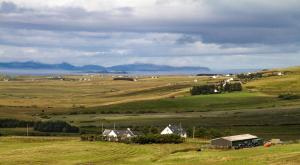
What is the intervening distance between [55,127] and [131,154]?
58960mm

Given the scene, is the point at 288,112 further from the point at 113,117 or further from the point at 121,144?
the point at 121,144

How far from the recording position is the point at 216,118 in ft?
509

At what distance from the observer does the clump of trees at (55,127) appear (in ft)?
449

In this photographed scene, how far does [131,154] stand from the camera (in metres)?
84.8

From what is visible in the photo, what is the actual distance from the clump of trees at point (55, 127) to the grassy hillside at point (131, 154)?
1074 inches

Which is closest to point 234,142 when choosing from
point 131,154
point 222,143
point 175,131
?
point 222,143

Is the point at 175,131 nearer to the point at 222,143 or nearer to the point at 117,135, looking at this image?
the point at 117,135

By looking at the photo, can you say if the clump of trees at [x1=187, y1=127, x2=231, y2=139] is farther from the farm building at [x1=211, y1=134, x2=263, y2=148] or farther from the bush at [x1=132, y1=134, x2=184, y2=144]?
the farm building at [x1=211, y1=134, x2=263, y2=148]

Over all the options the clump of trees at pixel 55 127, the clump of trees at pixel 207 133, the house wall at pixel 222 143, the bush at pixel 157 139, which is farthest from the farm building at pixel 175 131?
the house wall at pixel 222 143

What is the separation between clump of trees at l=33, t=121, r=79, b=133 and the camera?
449 ft

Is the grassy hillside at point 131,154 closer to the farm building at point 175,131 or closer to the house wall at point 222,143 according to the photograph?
the house wall at point 222,143

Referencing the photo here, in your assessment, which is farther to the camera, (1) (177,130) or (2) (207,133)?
(1) (177,130)

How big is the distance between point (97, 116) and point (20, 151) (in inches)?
3331

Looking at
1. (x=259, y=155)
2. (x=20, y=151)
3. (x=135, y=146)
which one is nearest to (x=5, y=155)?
(x=20, y=151)
